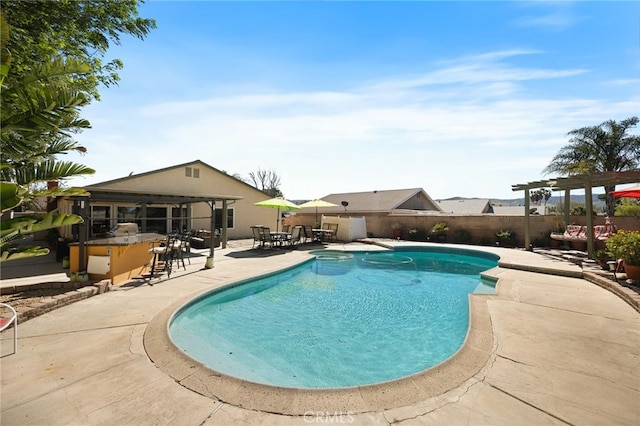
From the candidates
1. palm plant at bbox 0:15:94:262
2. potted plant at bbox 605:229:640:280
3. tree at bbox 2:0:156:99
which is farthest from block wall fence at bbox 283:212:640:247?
palm plant at bbox 0:15:94:262

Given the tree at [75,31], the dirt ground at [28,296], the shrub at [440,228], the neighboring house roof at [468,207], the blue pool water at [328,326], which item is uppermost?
the tree at [75,31]

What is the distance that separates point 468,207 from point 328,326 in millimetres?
31261

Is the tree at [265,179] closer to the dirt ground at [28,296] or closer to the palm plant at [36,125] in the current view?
the dirt ground at [28,296]

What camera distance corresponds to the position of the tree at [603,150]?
21297mm

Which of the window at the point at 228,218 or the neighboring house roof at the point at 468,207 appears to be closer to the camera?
the window at the point at 228,218

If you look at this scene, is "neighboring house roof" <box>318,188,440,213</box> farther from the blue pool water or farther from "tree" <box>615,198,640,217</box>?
"tree" <box>615,198,640,217</box>

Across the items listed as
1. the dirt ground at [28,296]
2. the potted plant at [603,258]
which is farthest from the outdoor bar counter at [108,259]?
the potted plant at [603,258]

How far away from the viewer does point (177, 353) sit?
364 centimetres

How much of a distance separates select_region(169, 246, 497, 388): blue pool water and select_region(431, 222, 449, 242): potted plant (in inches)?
272

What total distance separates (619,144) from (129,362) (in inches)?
1220

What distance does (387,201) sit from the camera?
78.9ft

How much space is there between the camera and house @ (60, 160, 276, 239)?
13.5 meters

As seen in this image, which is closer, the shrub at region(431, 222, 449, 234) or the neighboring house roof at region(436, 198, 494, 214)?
the shrub at region(431, 222, 449, 234)

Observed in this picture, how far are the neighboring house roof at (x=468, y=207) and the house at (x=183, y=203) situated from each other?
21.4 m
